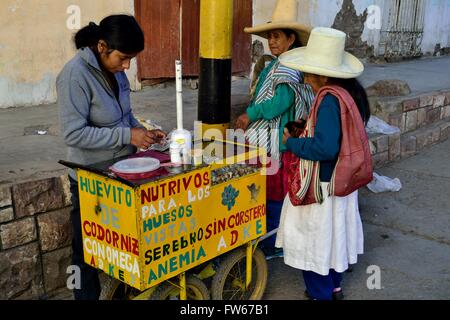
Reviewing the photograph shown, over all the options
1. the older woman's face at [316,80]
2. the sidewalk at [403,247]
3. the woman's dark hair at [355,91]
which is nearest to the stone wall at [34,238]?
the sidewalk at [403,247]

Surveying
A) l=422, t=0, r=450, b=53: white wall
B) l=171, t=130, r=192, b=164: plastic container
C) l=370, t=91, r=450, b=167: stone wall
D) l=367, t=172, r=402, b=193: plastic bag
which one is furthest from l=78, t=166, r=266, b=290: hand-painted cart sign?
l=422, t=0, r=450, b=53: white wall

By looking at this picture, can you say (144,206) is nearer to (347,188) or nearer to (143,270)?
(143,270)

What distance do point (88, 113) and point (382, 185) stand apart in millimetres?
3622

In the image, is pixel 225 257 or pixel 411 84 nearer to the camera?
pixel 225 257

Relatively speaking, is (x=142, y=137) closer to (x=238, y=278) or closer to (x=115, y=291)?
(x=115, y=291)

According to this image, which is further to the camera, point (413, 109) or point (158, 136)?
point (413, 109)

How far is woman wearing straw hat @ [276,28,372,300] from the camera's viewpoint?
9.43 feet

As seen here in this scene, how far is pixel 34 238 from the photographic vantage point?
3309 mm

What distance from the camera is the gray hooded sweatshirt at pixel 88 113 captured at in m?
2.58

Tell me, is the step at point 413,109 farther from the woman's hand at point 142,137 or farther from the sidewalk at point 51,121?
the woman's hand at point 142,137

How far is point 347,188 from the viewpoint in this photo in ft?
9.69

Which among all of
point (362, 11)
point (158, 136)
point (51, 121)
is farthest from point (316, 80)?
point (362, 11)

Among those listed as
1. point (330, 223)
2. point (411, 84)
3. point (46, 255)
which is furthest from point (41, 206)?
point (411, 84)

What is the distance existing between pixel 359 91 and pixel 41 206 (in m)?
2.07
